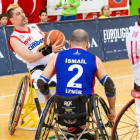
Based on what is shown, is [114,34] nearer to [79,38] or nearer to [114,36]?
[114,36]

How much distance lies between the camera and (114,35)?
14906 millimetres

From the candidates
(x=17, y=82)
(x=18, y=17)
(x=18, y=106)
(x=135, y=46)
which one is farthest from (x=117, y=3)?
(x=135, y=46)

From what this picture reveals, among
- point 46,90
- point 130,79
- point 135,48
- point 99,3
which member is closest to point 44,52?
point 46,90

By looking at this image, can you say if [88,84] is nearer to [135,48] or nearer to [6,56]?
[135,48]

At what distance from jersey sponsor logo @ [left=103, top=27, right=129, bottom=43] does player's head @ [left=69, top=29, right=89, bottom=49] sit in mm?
8517

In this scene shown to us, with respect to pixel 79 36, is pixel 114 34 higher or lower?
lower

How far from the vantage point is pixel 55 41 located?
7188 mm

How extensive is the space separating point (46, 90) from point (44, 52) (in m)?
1.11

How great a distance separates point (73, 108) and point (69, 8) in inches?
429

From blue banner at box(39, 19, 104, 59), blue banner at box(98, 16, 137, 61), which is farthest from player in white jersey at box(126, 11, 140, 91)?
blue banner at box(98, 16, 137, 61)

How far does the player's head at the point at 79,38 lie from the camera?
6137 millimetres

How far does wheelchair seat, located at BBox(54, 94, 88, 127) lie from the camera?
5953 mm

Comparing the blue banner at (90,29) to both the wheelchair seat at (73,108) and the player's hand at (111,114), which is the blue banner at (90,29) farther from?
the wheelchair seat at (73,108)

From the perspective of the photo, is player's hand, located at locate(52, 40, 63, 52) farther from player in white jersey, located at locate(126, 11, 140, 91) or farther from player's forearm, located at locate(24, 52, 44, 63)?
player in white jersey, located at locate(126, 11, 140, 91)
